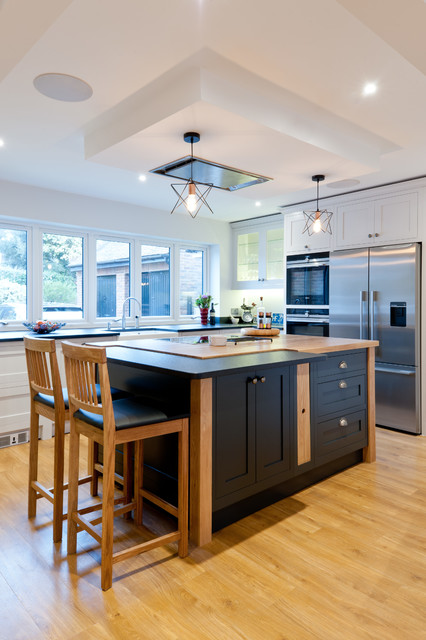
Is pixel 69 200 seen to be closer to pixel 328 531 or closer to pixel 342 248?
pixel 342 248

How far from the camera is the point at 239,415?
2.21m

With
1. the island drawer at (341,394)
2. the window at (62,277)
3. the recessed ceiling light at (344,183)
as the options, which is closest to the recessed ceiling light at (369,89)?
the recessed ceiling light at (344,183)

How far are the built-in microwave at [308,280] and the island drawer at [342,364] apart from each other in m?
1.59

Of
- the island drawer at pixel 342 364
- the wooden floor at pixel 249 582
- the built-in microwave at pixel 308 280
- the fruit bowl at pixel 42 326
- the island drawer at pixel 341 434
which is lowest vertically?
the wooden floor at pixel 249 582

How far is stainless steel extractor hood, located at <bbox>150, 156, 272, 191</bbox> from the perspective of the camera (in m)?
2.76

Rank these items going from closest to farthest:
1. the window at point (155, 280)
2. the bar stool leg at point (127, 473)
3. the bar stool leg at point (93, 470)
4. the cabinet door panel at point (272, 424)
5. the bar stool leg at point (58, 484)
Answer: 1. the bar stool leg at point (58, 484)
2. the cabinet door panel at point (272, 424)
3. the bar stool leg at point (127, 473)
4. the bar stool leg at point (93, 470)
5. the window at point (155, 280)

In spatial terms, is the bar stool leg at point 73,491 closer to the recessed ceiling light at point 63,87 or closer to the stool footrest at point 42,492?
the stool footrest at point 42,492

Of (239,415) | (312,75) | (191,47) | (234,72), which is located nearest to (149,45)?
(191,47)

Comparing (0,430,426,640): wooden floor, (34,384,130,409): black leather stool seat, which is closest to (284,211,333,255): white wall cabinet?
(0,430,426,640): wooden floor

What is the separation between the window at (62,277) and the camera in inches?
184

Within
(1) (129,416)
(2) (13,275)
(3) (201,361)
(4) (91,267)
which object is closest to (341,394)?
(3) (201,361)

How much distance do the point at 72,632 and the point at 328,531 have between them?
52.4 inches

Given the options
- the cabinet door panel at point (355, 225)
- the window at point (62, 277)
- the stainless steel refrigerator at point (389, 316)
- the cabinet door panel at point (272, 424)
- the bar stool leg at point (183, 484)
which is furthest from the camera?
the window at point (62, 277)

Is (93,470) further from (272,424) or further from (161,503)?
(272,424)
